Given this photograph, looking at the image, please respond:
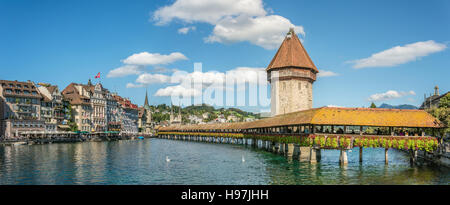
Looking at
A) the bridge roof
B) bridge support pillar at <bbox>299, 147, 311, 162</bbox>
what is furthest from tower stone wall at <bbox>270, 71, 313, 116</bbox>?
the bridge roof

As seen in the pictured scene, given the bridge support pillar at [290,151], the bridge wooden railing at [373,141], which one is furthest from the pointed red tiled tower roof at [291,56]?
the bridge wooden railing at [373,141]

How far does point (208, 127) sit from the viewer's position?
4183 inches

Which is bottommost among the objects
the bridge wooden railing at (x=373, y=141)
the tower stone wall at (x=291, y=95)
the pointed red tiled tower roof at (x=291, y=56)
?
the bridge wooden railing at (x=373, y=141)

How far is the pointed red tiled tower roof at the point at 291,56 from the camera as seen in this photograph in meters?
65.4

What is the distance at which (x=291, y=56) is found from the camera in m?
65.9

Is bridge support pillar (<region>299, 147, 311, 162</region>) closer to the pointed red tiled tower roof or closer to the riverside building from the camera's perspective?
the pointed red tiled tower roof

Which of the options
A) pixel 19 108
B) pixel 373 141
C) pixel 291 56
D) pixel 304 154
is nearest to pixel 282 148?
pixel 304 154

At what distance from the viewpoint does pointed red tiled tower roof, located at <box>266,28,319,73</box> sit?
65375 mm

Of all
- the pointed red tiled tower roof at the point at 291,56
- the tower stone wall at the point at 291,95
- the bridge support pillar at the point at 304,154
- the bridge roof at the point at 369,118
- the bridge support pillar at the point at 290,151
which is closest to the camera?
the bridge roof at the point at 369,118

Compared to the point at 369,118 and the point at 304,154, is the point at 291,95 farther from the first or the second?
the point at 369,118

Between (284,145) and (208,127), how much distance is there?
5959 centimetres

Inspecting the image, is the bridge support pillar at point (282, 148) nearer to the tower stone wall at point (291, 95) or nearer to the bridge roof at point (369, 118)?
the bridge roof at point (369, 118)
